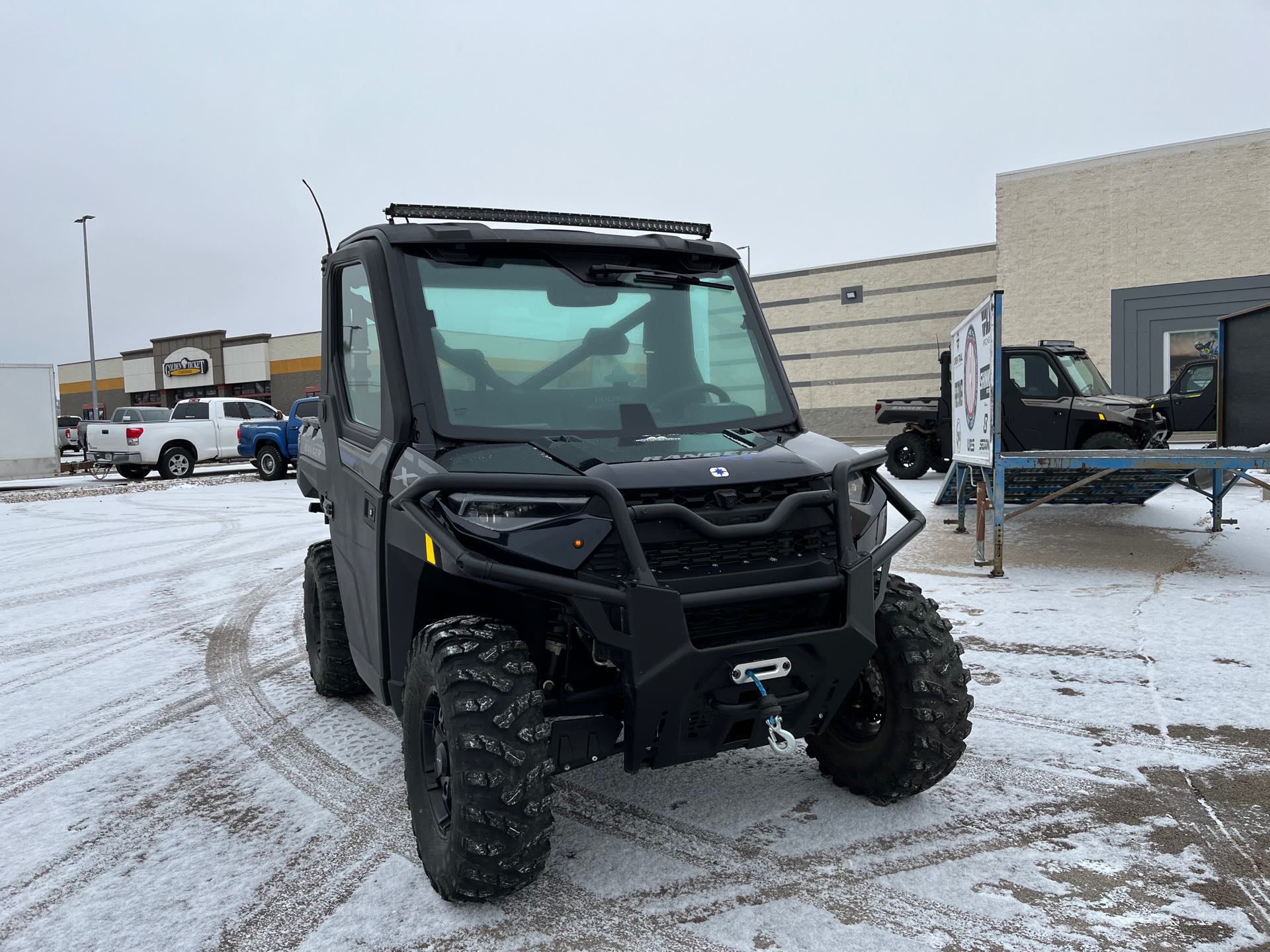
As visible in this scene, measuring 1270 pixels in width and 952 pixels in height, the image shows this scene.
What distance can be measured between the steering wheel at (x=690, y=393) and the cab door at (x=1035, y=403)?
33.6 feet

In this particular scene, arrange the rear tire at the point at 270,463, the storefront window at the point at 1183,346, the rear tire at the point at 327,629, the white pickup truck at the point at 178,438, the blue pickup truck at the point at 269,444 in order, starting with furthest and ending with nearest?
the storefront window at the point at 1183,346 → the white pickup truck at the point at 178,438 → the rear tire at the point at 270,463 → the blue pickup truck at the point at 269,444 → the rear tire at the point at 327,629

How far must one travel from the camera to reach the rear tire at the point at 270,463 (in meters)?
21.6

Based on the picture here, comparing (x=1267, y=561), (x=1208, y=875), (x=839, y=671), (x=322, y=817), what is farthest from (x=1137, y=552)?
(x=322, y=817)

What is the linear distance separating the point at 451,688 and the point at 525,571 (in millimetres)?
405

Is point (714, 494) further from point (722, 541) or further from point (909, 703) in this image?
point (909, 703)

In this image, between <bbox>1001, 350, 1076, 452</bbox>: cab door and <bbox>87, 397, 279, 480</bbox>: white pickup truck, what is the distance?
17142 millimetres

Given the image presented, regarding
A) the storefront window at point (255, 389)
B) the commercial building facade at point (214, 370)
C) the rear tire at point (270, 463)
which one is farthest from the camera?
the storefront window at point (255, 389)

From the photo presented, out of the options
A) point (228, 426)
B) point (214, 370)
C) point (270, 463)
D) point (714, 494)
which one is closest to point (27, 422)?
point (228, 426)

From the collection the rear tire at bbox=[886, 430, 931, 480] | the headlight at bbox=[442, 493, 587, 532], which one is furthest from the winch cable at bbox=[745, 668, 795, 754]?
the rear tire at bbox=[886, 430, 931, 480]

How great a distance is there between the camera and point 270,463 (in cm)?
2173

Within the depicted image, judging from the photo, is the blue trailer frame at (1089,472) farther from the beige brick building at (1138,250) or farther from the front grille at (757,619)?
the beige brick building at (1138,250)

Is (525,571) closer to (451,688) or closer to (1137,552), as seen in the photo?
(451,688)

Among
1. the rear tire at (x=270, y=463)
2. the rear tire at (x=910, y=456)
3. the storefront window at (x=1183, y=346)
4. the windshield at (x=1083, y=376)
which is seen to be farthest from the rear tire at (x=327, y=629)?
the storefront window at (x=1183, y=346)

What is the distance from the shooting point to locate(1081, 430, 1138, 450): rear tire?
479 inches
